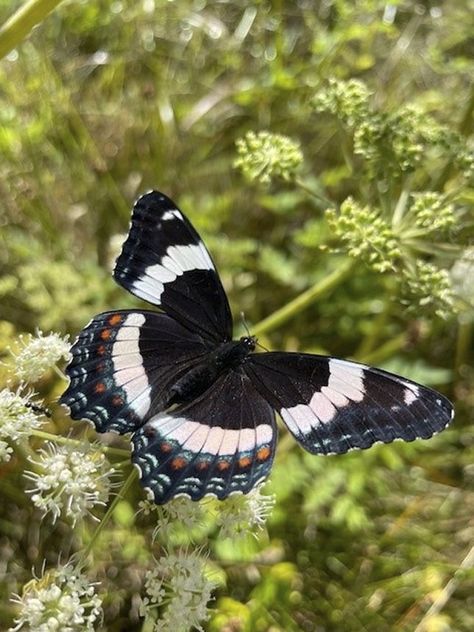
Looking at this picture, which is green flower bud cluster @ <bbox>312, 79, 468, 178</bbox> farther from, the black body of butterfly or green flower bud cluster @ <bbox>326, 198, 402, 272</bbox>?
the black body of butterfly

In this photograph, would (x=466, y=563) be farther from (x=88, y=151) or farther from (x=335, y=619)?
(x=88, y=151)

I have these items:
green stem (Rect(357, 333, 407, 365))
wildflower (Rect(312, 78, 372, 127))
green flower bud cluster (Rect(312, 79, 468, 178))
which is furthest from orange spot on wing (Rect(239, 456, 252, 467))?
green stem (Rect(357, 333, 407, 365))

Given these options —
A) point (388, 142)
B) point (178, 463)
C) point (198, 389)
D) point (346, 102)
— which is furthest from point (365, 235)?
point (178, 463)

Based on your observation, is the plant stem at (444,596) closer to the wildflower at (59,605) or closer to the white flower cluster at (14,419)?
the wildflower at (59,605)

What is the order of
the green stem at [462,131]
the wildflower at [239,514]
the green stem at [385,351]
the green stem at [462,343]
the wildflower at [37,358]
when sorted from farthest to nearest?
1. the green stem at [462,343]
2. the green stem at [385,351]
3. the green stem at [462,131]
4. the wildflower at [37,358]
5. the wildflower at [239,514]

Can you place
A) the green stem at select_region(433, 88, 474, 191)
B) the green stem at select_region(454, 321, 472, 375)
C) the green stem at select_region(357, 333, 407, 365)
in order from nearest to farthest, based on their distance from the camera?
the green stem at select_region(433, 88, 474, 191) → the green stem at select_region(357, 333, 407, 365) → the green stem at select_region(454, 321, 472, 375)

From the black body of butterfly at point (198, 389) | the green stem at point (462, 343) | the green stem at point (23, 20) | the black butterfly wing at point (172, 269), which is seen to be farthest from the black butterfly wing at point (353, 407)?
the green stem at point (462, 343)
